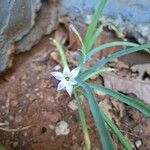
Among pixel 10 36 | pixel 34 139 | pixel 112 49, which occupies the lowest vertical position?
pixel 34 139

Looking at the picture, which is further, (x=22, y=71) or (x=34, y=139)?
(x=22, y=71)

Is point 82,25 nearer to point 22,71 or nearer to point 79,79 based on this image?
point 22,71

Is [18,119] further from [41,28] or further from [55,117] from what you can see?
[41,28]

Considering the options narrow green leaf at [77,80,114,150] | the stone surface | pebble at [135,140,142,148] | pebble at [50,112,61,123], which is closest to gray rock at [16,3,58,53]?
the stone surface

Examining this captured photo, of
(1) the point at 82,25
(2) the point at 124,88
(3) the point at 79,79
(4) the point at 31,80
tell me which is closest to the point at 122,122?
(2) the point at 124,88

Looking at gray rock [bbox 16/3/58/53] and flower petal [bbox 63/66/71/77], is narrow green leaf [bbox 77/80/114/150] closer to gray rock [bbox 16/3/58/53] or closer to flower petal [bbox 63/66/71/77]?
flower petal [bbox 63/66/71/77]

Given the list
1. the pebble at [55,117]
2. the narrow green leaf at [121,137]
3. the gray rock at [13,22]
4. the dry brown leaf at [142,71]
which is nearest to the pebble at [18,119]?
the pebble at [55,117]
